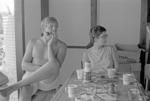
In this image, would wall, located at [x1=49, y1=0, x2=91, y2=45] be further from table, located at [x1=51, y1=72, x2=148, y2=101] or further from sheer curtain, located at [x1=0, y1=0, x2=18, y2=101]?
table, located at [x1=51, y1=72, x2=148, y2=101]

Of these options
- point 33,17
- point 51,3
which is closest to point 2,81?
point 33,17

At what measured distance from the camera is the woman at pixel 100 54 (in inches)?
97.1

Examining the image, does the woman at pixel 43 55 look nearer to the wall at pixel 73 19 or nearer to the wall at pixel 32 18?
the wall at pixel 32 18

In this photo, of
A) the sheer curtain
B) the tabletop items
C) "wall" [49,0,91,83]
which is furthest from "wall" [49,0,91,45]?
the tabletop items

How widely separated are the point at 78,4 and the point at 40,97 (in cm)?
204

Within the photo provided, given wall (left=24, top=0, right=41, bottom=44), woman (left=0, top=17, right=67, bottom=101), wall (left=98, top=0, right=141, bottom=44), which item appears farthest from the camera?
wall (left=98, top=0, right=141, bottom=44)

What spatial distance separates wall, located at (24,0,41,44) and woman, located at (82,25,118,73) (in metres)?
1.09

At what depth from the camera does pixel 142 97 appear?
148 centimetres

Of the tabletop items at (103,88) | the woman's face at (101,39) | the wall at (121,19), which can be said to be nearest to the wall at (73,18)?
the wall at (121,19)

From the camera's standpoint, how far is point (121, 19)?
3.68 metres

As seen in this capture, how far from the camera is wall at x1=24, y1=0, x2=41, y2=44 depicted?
3.29 meters

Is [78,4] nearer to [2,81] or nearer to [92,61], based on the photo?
[92,61]

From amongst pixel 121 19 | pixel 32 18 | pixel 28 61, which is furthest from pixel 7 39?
pixel 121 19

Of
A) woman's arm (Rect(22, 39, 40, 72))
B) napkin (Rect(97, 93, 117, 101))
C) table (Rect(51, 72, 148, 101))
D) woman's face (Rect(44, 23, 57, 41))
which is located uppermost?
woman's face (Rect(44, 23, 57, 41))
